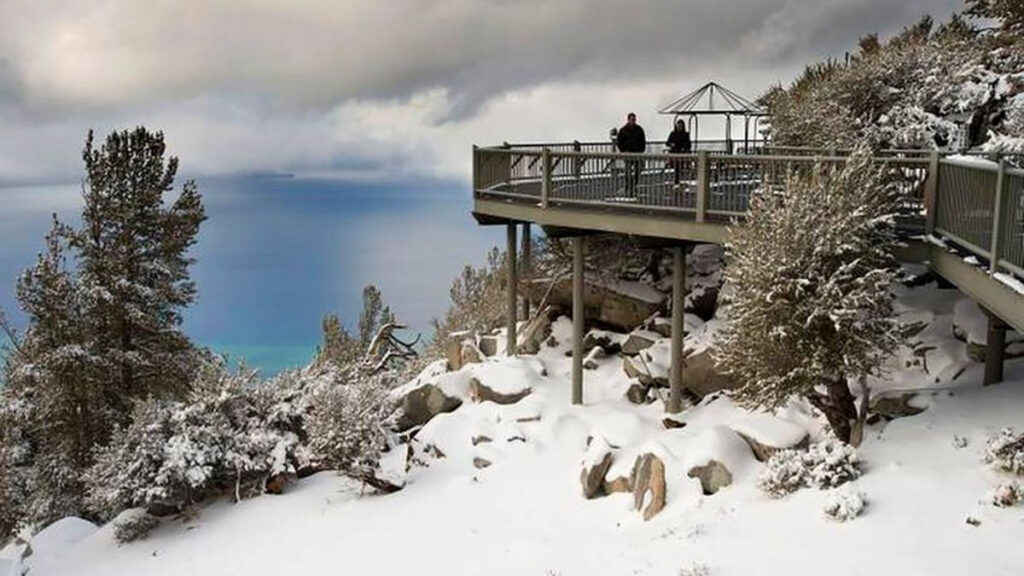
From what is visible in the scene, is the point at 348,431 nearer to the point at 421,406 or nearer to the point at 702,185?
the point at 421,406

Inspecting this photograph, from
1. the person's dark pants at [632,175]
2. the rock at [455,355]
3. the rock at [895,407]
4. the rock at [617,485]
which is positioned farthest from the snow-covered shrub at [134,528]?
the rock at [895,407]

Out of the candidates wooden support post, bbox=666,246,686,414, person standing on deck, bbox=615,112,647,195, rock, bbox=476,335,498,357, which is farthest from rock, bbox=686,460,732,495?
rock, bbox=476,335,498,357

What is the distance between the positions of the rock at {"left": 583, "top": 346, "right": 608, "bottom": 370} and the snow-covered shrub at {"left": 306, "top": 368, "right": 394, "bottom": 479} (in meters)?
3.92

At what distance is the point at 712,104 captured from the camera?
17.7 meters

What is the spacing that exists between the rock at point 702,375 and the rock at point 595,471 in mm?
2258

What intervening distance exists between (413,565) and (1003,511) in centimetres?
645

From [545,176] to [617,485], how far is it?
17.3 ft

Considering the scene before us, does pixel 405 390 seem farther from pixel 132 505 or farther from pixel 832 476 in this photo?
pixel 832 476

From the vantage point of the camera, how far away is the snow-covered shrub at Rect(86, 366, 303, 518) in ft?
44.4

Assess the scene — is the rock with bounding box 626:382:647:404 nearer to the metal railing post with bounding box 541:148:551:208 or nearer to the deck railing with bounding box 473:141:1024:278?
the deck railing with bounding box 473:141:1024:278

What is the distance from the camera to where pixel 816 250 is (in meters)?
8.80

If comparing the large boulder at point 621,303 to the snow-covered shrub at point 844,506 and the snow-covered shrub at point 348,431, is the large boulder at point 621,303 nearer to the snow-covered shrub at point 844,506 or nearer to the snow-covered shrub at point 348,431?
the snow-covered shrub at point 348,431

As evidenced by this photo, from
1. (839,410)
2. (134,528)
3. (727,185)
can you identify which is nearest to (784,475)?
(839,410)

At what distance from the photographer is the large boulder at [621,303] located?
1489 cm
